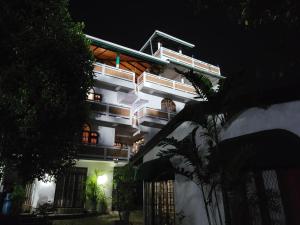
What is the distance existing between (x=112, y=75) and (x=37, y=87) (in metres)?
10.6

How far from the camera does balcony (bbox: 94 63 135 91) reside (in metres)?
19.0

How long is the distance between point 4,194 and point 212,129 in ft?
33.2

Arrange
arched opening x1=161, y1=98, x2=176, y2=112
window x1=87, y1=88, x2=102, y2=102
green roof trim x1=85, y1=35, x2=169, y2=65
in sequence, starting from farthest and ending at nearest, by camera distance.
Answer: arched opening x1=161, y1=98, x2=176, y2=112 → window x1=87, y1=88, x2=102, y2=102 → green roof trim x1=85, y1=35, x2=169, y2=65

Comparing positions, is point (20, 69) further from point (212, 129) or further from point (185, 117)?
point (212, 129)

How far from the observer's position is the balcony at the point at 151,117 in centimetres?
1909

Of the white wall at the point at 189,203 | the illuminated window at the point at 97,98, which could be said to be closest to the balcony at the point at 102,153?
the illuminated window at the point at 97,98

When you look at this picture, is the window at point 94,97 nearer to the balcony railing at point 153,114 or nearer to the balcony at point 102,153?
the balcony railing at point 153,114

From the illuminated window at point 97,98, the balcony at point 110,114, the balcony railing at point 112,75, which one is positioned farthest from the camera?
the illuminated window at point 97,98

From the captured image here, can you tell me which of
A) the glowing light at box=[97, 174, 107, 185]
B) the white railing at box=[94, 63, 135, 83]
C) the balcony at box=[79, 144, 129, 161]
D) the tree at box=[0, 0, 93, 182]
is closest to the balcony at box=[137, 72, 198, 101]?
the white railing at box=[94, 63, 135, 83]

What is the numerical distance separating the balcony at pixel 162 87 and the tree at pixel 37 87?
10.6 m

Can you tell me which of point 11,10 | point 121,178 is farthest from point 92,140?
point 11,10

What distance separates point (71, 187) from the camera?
16.2 metres

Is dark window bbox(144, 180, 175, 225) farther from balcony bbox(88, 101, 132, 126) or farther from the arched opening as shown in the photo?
the arched opening

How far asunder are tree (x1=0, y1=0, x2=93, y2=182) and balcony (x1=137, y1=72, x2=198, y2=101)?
10630mm
